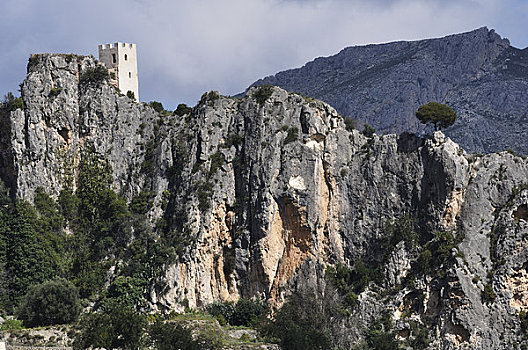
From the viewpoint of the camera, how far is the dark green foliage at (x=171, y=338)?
54.5m

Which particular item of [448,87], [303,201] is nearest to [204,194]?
[303,201]

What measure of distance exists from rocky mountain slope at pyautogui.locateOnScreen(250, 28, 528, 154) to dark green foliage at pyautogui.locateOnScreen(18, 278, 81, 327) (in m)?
72.7

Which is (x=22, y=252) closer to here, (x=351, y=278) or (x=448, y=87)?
(x=351, y=278)

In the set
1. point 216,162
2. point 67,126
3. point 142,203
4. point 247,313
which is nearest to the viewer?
point 247,313

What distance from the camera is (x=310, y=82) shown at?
15462 cm

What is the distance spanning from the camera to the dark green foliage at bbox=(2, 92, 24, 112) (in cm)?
7662

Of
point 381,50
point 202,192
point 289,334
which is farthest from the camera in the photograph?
point 381,50

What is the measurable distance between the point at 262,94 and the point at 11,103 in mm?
27893

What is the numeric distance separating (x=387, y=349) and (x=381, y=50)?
330 feet

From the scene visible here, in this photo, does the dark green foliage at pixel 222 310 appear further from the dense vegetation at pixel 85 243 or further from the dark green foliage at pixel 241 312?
the dense vegetation at pixel 85 243

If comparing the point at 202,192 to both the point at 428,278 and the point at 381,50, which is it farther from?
the point at 381,50

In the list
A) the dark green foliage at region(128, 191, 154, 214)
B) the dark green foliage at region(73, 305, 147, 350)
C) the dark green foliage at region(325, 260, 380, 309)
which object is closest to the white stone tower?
the dark green foliage at region(128, 191, 154, 214)

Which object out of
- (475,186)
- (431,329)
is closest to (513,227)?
(475,186)

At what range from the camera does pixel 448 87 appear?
442 ft
